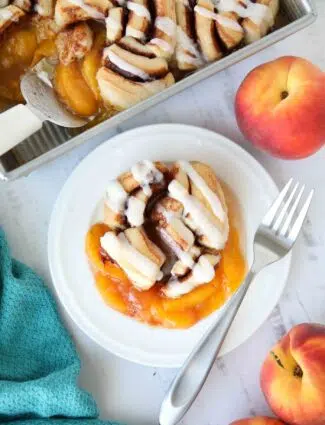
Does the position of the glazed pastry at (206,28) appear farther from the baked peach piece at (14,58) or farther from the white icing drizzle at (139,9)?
the baked peach piece at (14,58)

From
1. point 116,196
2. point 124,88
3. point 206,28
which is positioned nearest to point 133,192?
point 116,196

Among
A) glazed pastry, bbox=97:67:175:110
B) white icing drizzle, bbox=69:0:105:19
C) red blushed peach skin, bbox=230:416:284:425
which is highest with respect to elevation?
white icing drizzle, bbox=69:0:105:19

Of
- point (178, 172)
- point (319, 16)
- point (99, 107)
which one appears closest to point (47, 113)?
point (99, 107)

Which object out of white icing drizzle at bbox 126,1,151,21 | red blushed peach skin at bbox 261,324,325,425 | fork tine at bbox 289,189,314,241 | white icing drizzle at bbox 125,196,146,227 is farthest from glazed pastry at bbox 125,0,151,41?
red blushed peach skin at bbox 261,324,325,425

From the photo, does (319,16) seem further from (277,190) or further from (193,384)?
(193,384)

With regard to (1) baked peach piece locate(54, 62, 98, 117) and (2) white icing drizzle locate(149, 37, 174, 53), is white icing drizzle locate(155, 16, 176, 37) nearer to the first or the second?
(2) white icing drizzle locate(149, 37, 174, 53)
